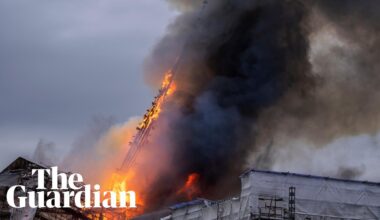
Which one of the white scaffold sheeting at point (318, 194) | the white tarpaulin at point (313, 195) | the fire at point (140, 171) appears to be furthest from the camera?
the fire at point (140, 171)

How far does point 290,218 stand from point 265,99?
126 ft

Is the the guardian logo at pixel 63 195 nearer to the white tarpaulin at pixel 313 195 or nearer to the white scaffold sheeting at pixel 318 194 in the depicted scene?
the white tarpaulin at pixel 313 195

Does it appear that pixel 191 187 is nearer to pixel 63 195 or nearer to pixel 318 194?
pixel 63 195

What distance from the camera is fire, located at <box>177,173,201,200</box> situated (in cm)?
12900

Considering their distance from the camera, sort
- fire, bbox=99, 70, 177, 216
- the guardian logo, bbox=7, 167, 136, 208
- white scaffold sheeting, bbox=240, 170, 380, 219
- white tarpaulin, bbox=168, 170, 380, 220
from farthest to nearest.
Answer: fire, bbox=99, 70, 177, 216
the guardian logo, bbox=7, 167, 136, 208
white scaffold sheeting, bbox=240, 170, 380, 219
white tarpaulin, bbox=168, 170, 380, 220

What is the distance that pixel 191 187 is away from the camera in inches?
5113

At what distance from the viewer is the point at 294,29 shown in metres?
137

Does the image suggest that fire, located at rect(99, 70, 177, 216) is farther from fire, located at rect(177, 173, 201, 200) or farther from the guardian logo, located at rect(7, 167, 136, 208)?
the guardian logo, located at rect(7, 167, 136, 208)

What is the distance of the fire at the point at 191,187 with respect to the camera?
423 feet

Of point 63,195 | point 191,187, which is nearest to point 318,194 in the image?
point 191,187

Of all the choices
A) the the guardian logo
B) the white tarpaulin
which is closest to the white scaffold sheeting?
the white tarpaulin

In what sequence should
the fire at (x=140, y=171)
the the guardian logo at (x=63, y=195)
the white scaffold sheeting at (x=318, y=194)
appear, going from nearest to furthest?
1. the white scaffold sheeting at (x=318, y=194)
2. the the guardian logo at (x=63, y=195)
3. the fire at (x=140, y=171)

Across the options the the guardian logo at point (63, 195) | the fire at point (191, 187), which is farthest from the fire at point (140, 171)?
the the guardian logo at point (63, 195)

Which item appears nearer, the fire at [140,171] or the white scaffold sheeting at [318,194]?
the white scaffold sheeting at [318,194]
